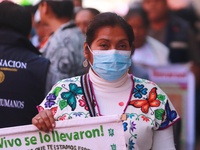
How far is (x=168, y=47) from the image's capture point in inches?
351

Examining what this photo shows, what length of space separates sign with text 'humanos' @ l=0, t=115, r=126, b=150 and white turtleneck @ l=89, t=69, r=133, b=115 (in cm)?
13

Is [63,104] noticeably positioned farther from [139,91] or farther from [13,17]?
[13,17]

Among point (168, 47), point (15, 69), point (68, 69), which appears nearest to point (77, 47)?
point (68, 69)

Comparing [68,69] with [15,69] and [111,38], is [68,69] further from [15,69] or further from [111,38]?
[111,38]

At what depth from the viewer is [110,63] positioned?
4.45m

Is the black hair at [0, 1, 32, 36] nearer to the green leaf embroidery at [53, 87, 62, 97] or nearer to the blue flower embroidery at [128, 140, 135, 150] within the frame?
the green leaf embroidery at [53, 87, 62, 97]

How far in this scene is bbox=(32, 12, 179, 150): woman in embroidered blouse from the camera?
4.21 m

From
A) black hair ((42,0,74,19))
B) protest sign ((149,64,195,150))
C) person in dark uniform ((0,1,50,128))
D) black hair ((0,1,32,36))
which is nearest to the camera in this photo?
person in dark uniform ((0,1,50,128))

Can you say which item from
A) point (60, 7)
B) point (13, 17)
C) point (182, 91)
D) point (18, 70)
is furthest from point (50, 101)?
point (182, 91)

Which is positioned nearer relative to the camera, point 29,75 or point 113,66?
point 113,66

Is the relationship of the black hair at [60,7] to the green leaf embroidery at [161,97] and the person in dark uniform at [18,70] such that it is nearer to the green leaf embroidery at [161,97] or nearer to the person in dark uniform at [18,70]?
the person in dark uniform at [18,70]

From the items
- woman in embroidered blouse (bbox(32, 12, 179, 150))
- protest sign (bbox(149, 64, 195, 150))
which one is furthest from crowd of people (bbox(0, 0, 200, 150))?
protest sign (bbox(149, 64, 195, 150))

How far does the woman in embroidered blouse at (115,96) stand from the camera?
13.8 feet

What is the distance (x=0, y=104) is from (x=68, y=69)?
141 cm
